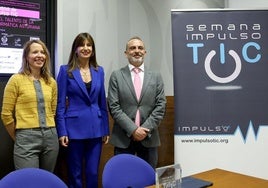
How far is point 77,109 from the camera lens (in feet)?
8.86

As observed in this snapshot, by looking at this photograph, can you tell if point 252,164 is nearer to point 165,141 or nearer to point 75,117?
point 165,141

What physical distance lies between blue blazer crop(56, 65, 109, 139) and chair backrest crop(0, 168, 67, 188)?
3.47ft

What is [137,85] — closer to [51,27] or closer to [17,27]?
[51,27]

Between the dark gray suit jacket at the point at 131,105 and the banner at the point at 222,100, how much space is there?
1.12ft

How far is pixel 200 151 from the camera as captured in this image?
313cm

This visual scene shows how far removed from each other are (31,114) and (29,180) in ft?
3.08

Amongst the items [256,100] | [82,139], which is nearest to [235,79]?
[256,100]

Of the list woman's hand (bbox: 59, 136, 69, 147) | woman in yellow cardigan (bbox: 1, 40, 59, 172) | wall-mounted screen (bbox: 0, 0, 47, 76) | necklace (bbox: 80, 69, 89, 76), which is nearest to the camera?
woman in yellow cardigan (bbox: 1, 40, 59, 172)

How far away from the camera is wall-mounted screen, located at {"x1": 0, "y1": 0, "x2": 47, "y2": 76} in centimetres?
302

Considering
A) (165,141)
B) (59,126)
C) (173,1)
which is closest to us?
(59,126)

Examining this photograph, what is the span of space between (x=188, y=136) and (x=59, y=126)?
4.10 feet

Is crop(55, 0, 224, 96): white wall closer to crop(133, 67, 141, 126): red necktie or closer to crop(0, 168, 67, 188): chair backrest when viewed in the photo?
crop(133, 67, 141, 126): red necktie

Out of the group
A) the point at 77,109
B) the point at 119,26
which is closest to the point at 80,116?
the point at 77,109

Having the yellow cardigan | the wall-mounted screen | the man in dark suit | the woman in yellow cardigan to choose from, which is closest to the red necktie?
the man in dark suit
